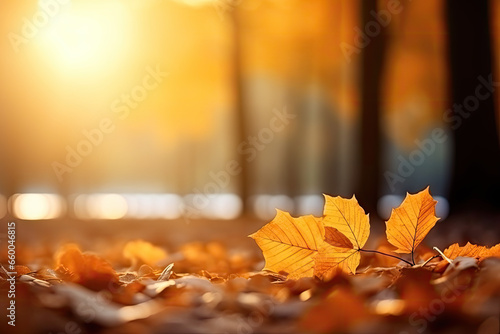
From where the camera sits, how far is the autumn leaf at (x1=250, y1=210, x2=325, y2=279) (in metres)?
1.82

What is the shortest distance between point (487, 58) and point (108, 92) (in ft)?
61.8

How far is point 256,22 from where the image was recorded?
13773mm

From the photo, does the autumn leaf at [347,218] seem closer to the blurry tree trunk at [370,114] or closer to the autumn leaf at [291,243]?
the autumn leaf at [291,243]

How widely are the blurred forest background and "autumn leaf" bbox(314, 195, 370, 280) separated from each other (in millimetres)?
3777

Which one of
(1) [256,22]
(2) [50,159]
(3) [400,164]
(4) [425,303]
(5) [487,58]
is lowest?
(4) [425,303]

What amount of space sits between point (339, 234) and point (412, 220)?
224 millimetres

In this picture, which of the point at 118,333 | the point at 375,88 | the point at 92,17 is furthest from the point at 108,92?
the point at 118,333

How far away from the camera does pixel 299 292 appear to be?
171 centimetres

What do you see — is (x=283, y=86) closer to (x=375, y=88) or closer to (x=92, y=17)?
(x=92, y=17)

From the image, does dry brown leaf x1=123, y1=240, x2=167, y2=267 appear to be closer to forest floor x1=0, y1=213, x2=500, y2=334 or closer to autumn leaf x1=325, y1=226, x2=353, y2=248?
forest floor x1=0, y1=213, x2=500, y2=334

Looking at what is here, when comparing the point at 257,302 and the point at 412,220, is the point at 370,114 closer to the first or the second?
the point at 412,220

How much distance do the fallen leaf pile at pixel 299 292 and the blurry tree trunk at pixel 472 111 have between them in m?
4.74

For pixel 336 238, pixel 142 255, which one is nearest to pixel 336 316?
pixel 336 238

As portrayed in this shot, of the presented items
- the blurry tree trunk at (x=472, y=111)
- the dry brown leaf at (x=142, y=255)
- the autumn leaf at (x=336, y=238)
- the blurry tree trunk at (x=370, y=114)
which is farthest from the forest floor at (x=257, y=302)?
the blurry tree trunk at (x=370, y=114)
